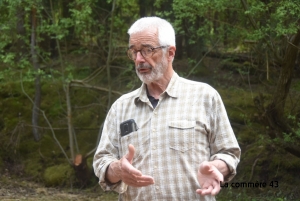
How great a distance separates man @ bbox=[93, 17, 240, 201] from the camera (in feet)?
9.03

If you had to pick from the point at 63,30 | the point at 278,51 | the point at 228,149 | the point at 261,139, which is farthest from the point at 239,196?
the point at 228,149

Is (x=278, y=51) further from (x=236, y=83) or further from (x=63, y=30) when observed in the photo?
(x=63, y=30)

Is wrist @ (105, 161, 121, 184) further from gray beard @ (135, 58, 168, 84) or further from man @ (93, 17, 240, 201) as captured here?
gray beard @ (135, 58, 168, 84)

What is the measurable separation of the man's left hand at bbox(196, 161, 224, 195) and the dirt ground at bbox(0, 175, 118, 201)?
642 centimetres

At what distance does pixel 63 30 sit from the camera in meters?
9.52

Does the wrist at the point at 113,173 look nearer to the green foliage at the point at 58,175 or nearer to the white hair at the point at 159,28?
the white hair at the point at 159,28

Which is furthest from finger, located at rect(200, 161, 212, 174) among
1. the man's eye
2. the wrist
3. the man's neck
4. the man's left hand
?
the man's eye

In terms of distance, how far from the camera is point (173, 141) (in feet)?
9.10

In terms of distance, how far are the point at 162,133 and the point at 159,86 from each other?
0.97 feet

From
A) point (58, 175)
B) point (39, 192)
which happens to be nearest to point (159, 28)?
point (39, 192)

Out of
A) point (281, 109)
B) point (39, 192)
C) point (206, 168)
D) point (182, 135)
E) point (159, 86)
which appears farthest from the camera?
point (39, 192)

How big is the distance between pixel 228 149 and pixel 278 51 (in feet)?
19.2

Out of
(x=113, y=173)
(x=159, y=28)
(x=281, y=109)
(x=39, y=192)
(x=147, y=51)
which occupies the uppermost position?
(x=159, y=28)

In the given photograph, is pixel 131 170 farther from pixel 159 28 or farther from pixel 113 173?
pixel 159 28
